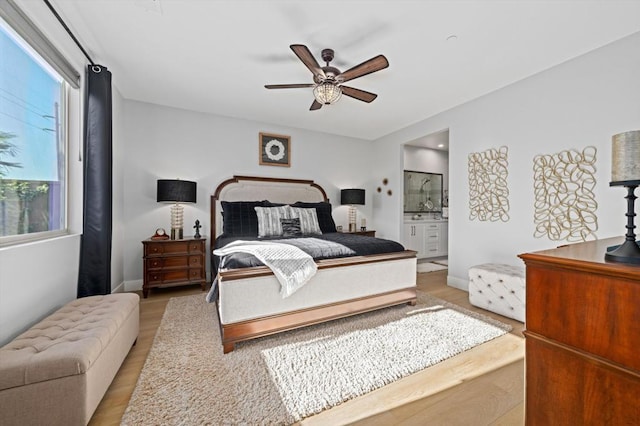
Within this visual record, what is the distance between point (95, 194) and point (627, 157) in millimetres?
3455

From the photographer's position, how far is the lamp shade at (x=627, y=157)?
2.68 feet

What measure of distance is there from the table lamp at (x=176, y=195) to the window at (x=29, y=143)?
1071 millimetres

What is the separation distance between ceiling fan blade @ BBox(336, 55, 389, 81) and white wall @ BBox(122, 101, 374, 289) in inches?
92.9

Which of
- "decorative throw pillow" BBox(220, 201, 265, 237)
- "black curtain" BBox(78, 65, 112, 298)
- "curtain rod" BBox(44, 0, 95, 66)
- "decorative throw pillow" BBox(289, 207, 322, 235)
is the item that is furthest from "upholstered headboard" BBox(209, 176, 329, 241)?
"curtain rod" BBox(44, 0, 95, 66)

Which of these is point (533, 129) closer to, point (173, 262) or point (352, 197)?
point (352, 197)

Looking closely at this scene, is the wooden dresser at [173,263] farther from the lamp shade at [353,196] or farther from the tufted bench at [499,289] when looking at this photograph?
the tufted bench at [499,289]

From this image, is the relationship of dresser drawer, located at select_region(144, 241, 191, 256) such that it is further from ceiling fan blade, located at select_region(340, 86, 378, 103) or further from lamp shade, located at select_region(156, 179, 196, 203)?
ceiling fan blade, located at select_region(340, 86, 378, 103)

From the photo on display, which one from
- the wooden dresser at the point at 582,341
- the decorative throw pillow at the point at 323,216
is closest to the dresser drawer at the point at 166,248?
the decorative throw pillow at the point at 323,216

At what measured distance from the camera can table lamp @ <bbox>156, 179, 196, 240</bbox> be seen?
3291mm

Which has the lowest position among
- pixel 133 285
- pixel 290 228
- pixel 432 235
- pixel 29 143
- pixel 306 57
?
pixel 133 285

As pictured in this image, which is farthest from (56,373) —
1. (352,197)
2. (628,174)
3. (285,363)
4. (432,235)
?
(432,235)

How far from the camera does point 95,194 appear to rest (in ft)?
7.80

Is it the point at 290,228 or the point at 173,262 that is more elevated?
the point at 290,228

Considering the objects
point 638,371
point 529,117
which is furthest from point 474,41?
point 638,371
